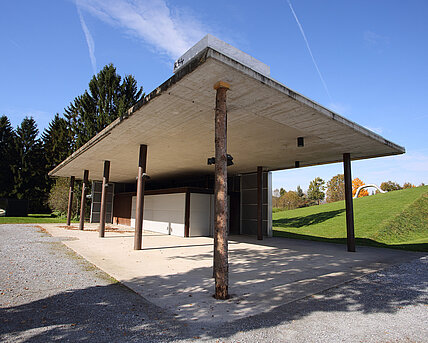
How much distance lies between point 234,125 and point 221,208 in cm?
413

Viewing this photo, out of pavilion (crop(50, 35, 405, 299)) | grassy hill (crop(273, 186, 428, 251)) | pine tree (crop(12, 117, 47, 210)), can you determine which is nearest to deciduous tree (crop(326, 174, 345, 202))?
grassy hill (crop(273, 186, 428, 251))

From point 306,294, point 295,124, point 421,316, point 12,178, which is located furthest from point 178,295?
point 12,178

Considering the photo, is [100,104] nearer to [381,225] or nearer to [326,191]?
[381,225]

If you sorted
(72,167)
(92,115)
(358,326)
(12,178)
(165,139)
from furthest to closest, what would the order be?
(12,178) → (92,115) → (72,167) → (165,139) → (358,326)

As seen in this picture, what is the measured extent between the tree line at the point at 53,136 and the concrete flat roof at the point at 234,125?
19.5m

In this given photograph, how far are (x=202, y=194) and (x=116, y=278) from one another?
426 inches

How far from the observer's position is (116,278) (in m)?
6.18

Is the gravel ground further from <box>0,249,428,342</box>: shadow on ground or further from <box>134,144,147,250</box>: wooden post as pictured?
<box>134,144,147,250</box>: wooden post

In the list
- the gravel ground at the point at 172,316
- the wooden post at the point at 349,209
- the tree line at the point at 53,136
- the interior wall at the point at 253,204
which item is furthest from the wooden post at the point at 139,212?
the tree line at the point at 53,136

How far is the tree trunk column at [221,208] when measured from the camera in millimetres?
4910

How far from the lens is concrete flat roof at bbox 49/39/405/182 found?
5.40 metres

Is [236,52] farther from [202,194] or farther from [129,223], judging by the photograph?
[129,223]

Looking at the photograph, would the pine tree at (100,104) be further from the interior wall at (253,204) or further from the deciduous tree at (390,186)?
the deciduous tree at (390,186)

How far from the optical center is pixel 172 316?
158 inches
